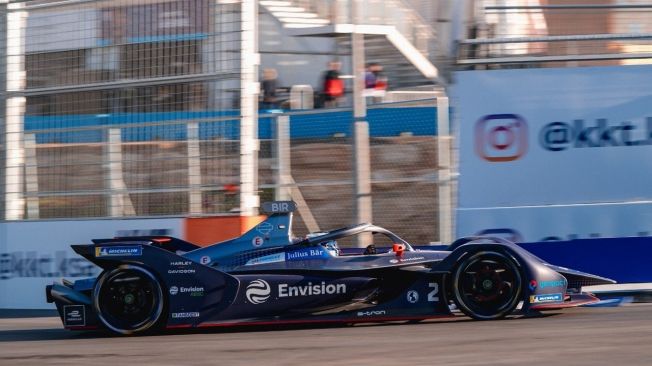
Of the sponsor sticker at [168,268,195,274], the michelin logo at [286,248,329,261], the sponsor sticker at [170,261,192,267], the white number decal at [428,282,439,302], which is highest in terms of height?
the michelin logo at [286,248,329,261]

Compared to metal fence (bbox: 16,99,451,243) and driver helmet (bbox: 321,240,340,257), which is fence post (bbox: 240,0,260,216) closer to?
metal fence (bbox: 16,99,451,243)

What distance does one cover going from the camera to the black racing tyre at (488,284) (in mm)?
8742

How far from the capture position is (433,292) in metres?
8.80

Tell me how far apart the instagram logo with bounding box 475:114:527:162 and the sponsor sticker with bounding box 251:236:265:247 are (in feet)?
9.77

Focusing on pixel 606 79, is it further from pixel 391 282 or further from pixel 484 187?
pixel 391 282

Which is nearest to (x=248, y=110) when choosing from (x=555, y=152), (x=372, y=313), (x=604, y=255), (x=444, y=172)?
(x=444, y=172)

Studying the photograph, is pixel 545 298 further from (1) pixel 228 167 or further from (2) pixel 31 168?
(2) pixel 31 168

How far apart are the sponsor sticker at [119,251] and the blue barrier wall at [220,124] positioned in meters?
2.79

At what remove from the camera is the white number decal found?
8.79 meters

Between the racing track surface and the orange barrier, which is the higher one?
the orange barrier

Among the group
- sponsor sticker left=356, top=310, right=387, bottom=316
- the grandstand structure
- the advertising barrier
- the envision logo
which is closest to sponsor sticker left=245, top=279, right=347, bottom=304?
the envision logo

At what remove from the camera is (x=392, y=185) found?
40.1ft

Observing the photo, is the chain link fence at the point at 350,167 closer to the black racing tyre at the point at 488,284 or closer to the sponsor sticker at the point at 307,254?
the sponsor sticker at the point at 307,254

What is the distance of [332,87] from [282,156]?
8.96 ft
